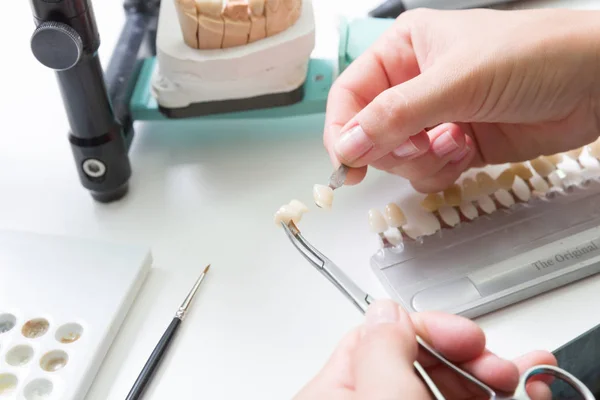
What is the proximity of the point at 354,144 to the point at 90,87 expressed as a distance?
23cm

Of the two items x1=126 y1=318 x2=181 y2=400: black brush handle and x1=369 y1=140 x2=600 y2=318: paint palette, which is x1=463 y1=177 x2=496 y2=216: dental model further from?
x1=126 y1=318 x2=181 y2=400: black brush handle

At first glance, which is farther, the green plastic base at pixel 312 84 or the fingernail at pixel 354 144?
the green plastic base at pixel 312 84

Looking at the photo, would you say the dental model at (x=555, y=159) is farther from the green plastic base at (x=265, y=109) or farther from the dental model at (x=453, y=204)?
the green plastic base at (x=265, y=109)

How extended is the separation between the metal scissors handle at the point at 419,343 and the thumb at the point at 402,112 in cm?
8

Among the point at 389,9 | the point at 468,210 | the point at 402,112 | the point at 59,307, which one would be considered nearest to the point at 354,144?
the point at 402,112

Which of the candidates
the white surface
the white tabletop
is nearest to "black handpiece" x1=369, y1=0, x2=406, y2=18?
the white tabletop

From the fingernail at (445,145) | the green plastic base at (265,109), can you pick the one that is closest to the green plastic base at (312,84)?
the green plastic base at (265,109)

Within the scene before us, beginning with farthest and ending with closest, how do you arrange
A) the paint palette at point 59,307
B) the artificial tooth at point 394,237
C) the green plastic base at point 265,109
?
the green plastic base at point 265,109 → the artificial tooth at point 394,237 → the paint palette at point 59,307

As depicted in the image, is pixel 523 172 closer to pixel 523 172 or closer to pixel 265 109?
pixel 523 172

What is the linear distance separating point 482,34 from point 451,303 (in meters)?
0.22

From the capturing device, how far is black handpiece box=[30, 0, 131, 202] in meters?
0.50

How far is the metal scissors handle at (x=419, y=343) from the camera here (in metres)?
0.37

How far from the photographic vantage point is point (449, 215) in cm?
59

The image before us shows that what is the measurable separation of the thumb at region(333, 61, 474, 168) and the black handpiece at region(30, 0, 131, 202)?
21cm
